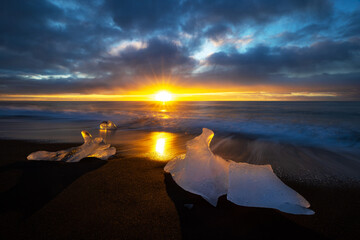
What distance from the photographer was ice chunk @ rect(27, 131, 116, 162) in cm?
357

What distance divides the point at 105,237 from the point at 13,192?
68.5 inches

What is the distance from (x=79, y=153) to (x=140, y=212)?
2423mm

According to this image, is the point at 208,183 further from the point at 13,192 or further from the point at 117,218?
the point at 13,192

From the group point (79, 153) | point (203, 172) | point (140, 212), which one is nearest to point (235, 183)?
point (203, 172)

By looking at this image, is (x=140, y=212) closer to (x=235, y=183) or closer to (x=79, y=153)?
(x=235, y=183)

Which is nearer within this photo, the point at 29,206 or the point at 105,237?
the point at 105,237

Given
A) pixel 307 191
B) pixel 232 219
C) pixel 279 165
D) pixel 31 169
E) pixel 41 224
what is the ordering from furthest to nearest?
1. pixel 279 165
2. pixel 31 169
3. pixel 307 191
4. pixel 232 219
5. pixel 41 224

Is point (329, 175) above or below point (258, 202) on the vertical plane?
below

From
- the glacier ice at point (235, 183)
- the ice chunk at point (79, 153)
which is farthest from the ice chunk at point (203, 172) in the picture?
the ice chunk at point (79, 153)

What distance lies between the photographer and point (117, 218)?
192cm

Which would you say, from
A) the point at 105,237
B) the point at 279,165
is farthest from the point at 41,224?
the point at 279,165

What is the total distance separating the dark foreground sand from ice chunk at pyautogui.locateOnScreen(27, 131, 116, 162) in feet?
2.06

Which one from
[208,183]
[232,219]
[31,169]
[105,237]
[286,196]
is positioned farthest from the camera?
[31,169]

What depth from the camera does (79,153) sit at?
3707mm
